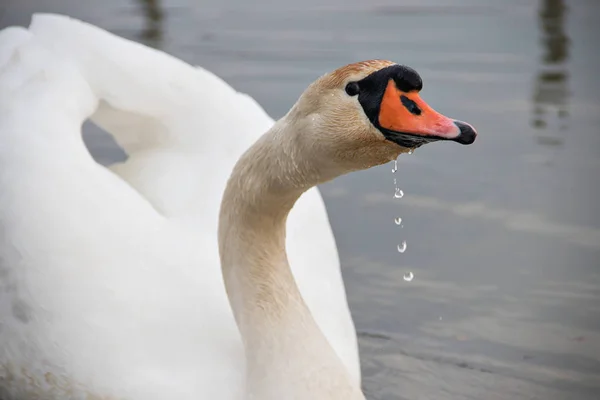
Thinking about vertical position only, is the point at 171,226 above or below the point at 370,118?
below

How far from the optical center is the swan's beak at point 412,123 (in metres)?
2.77

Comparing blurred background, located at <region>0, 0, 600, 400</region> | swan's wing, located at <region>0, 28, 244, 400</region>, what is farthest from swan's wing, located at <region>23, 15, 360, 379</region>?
blurred background, located at <region>0, 0, 600, 400</region>

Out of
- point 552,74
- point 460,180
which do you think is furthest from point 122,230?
point 552,74

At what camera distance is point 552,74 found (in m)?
8.55

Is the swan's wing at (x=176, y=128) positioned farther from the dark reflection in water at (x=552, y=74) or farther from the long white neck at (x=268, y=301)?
the dark reflection in water at (x=552, y=74)

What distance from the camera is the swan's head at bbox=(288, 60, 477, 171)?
281 cm

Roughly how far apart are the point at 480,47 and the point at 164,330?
6.17 m

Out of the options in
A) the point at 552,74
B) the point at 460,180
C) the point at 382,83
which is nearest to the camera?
the point at 382,83

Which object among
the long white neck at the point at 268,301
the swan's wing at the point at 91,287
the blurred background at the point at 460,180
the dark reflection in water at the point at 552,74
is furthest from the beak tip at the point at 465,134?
the dark reflection in water at the point at 552,74

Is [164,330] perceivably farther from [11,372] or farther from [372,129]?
[372,129]

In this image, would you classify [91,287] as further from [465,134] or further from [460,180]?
[460,180]

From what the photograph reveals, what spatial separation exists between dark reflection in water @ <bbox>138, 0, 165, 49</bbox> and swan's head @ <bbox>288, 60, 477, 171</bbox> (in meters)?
6.62

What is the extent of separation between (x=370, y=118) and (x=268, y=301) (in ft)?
3.06

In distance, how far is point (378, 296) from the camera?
5188 mm
